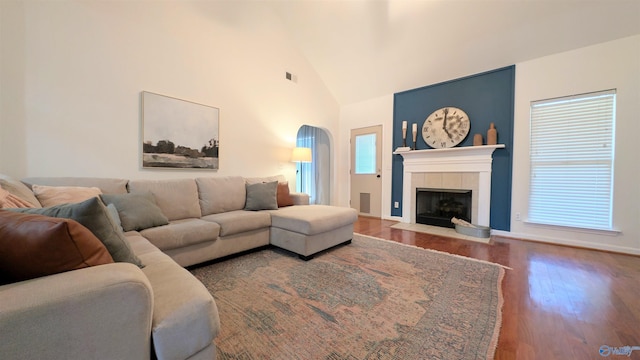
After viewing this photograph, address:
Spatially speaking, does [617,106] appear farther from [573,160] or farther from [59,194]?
[59,194]

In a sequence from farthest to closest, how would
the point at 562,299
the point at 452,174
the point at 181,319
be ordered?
the point at 452,174 → the point at 562,299 → the point at 181,319

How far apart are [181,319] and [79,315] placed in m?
0.30

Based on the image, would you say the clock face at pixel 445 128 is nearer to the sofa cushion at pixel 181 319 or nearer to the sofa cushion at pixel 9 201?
the sofa cushion at pixel 181 319

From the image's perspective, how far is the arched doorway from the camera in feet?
18.6

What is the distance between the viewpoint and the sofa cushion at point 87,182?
188 cm

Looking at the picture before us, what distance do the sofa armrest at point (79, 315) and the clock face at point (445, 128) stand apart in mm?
4272

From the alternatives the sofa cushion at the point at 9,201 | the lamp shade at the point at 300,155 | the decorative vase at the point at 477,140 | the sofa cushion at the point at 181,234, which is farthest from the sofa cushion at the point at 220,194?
the decorative vase at the point at 477,140

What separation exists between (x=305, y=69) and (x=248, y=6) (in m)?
1.39

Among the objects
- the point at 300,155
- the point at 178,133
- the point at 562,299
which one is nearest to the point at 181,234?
the point at 178,133

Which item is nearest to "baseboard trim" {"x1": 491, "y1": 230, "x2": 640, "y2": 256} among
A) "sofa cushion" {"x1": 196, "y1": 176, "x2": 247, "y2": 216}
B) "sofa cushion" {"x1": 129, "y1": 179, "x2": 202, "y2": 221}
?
"sofa cushion" {"x1": 196, "y1": 176, "x2": 247, "y2": 216}

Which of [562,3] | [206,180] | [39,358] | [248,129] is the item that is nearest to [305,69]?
[248,129]

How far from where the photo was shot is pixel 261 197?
2.91 m

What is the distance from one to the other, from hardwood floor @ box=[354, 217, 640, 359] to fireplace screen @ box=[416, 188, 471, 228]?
876 mm

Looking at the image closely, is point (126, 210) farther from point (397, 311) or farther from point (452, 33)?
point (452, 33)
